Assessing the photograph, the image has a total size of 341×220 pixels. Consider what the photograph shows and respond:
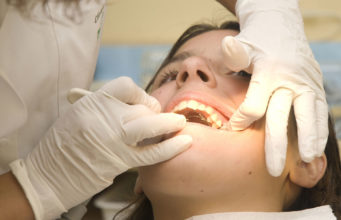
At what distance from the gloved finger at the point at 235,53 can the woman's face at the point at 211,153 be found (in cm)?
14

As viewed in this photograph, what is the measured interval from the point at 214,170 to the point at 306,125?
31 centimetres

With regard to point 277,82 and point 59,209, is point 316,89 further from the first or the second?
point 59,209

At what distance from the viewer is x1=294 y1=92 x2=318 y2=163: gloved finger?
1.29 metres

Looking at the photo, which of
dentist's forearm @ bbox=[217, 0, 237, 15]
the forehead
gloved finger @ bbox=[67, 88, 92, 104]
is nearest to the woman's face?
the forehead

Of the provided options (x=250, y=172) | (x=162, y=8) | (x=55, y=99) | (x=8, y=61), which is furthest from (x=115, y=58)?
(x=250, y=172)

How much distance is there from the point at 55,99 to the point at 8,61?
0.25 metres

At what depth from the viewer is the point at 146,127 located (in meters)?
1.26

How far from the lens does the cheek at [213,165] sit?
1300 millimetres

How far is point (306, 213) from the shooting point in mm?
1319

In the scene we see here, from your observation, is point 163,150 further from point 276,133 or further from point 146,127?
point 276,133

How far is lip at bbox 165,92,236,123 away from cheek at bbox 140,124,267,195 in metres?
0.10

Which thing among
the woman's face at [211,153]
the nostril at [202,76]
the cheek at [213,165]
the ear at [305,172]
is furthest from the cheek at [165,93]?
the ear at [305,172]

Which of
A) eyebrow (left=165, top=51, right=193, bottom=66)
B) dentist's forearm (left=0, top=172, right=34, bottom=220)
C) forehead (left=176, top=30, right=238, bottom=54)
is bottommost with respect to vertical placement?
dentist's forearm (left=0, top=172, right=34, bottom=220)

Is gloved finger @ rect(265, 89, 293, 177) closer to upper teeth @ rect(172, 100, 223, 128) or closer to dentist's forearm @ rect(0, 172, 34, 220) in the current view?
upper teeth @ rect(172, 100, 223, 128)
